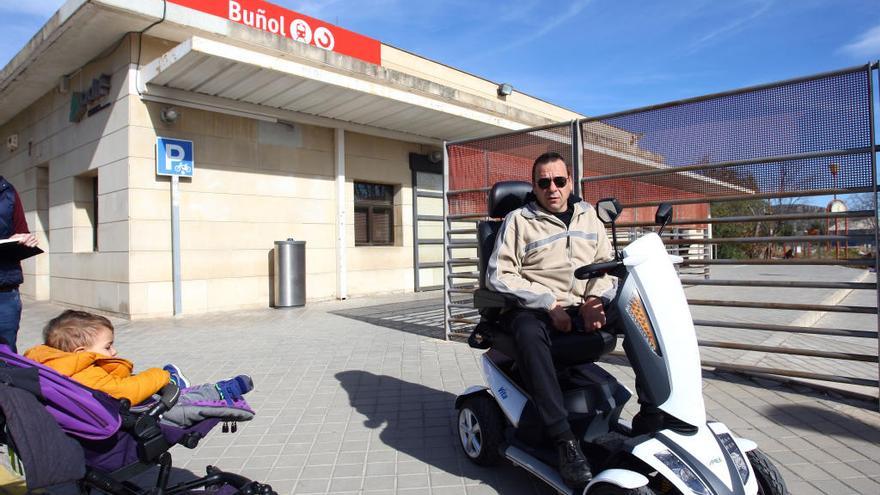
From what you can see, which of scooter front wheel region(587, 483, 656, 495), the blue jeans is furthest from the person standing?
scooter front wheel region(587, 483, 656, 495)

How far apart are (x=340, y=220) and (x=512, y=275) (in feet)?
29.1

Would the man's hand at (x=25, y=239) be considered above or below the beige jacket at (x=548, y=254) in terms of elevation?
above

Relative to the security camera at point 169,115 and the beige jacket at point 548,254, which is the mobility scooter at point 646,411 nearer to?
the beige jacket at point 548,254

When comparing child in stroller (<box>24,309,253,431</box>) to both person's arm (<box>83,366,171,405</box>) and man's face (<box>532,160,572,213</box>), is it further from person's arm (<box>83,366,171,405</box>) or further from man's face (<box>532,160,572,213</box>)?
man's face (<box>532,160,572,213</box>)

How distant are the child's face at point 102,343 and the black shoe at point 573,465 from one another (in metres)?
2.08

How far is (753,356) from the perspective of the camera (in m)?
5.97

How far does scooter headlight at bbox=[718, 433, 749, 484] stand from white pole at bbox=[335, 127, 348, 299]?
9.78 metres

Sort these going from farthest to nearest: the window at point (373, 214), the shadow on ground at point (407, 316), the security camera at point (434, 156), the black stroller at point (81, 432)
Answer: the security camera at point (434, 156), the window at point (373, 214), the shadow on ground at point (407, 316), the black stroller at point (81, 432)

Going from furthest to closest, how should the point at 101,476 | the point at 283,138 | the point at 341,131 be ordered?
the point at 341,131
the point at 283,138
the point at 101,476

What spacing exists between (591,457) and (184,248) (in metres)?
8.54

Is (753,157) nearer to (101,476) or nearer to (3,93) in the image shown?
(101,476)

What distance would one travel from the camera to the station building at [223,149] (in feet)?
28.9

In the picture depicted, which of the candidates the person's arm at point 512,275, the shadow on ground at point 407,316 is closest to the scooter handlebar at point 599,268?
the person's arm at point 512,275

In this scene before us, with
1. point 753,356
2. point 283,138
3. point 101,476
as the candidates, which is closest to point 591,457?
point 101,476
